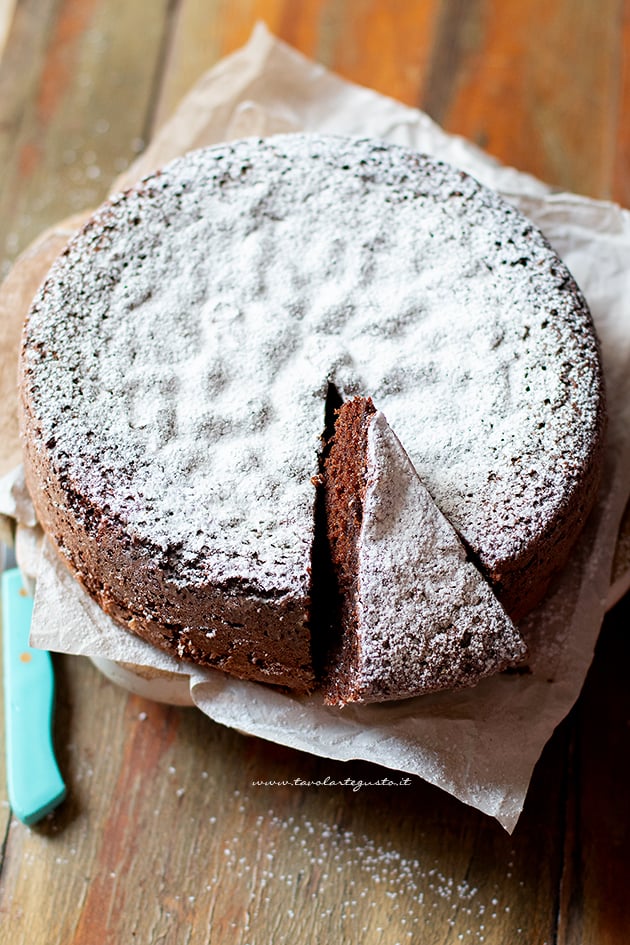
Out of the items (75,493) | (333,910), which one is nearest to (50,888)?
(333,910)

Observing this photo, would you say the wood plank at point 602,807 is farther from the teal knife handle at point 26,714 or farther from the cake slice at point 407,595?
the teal knife handle at point 26,714

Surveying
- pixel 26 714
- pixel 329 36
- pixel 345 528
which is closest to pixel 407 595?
pixel 345 528

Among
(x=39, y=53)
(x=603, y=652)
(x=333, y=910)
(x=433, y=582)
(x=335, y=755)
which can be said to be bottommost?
(x=333, y=910)

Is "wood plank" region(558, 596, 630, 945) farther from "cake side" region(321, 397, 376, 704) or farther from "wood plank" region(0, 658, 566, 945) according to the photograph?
"cake side" region(321, 397, 376, 704)

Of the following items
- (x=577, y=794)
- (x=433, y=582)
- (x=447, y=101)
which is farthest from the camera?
(x=447, y=101)

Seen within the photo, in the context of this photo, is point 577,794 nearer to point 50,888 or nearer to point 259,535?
point 259,535

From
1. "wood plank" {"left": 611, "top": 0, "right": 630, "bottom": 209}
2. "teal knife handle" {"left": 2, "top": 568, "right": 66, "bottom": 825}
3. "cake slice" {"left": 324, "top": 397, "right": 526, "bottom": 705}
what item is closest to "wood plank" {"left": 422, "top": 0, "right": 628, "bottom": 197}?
"wood plank" {"left": 611, "top": 0, "right": 630, "bottom": 209}

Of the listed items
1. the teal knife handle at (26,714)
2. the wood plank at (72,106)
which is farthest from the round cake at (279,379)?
the wood plank at (72,106)
